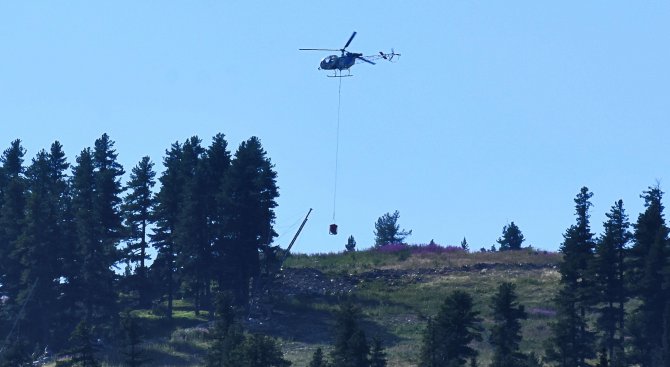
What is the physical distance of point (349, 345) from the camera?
64.2 m

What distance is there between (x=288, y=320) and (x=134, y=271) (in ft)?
35.9

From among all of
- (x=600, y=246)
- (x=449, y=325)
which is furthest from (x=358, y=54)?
(x=449, y=325)

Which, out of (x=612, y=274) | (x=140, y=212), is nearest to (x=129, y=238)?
(x=140, y=212)

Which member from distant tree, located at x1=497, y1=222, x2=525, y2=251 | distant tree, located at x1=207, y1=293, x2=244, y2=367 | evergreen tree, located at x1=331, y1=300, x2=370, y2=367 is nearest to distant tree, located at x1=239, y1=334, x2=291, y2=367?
distant tree, located at x1=207, y1=293, x2=244, y2=367

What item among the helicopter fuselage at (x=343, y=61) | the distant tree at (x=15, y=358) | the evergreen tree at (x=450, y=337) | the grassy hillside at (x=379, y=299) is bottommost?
the distant tree at (x=15, y=358)

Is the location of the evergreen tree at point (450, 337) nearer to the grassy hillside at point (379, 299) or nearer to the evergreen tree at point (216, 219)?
the grassy hillside at point (379, 299)

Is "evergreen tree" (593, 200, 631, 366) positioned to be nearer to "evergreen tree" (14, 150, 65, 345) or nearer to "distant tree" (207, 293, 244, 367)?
"distant tree" (207, 293, 244, 367)

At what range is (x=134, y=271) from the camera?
97.1 metres

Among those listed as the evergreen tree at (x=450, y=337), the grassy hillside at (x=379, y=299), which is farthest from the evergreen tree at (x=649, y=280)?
the evergreen tree at (x=450, y=337)

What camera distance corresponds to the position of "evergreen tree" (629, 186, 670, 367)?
74.2 metres

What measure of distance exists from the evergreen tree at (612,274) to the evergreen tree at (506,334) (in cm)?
932

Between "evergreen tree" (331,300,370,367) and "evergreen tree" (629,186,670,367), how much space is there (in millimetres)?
14986

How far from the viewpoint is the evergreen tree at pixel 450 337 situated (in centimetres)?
6456

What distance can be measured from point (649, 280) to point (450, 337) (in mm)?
15721
